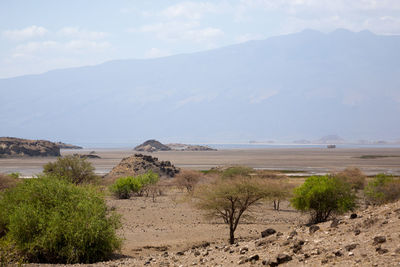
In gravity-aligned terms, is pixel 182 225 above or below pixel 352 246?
below

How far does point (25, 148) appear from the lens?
137 meters

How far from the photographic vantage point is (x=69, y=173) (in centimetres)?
4484

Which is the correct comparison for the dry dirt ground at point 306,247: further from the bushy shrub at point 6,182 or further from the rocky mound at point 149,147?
the rocky mound at point 149,147

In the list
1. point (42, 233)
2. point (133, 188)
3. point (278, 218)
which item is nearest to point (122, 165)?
point (133, 188)

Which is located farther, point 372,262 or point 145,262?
point 145,262

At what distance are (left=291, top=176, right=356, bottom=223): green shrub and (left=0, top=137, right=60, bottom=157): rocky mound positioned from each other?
11833 centimetres

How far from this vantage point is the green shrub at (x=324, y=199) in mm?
28922

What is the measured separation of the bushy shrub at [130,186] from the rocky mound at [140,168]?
10462 mm

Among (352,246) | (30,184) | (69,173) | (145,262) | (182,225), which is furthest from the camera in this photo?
(69,173)

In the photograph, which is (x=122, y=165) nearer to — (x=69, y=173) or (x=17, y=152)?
(x=69, y=173)

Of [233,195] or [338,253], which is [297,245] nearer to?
[338,253]

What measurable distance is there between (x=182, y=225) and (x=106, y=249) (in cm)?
1197

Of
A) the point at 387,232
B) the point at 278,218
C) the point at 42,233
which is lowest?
the point at 278,218

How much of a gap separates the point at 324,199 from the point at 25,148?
12310 centimetres
